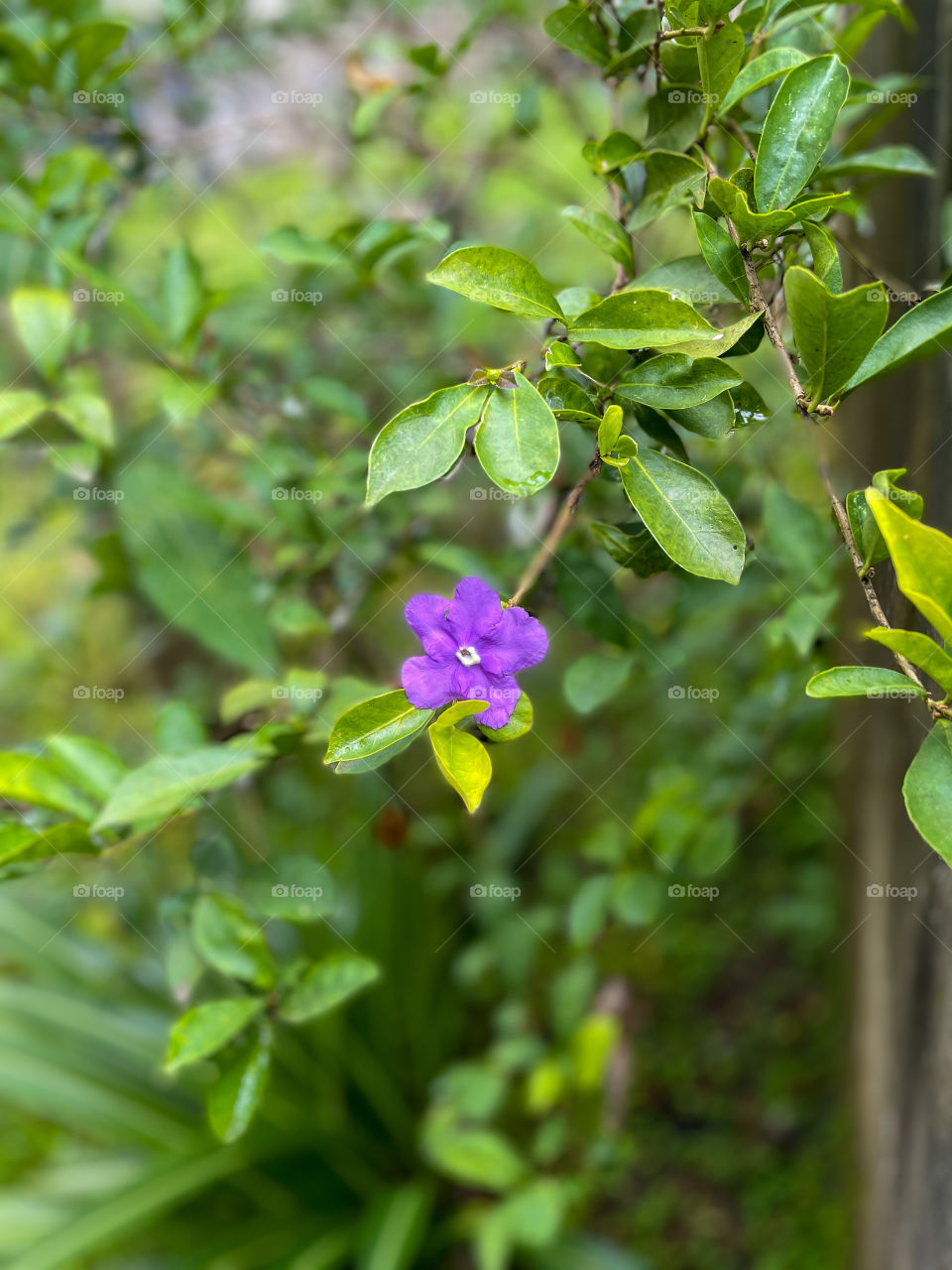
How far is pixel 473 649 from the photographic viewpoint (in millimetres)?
608

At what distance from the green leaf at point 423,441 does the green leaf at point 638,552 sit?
0.53 ft

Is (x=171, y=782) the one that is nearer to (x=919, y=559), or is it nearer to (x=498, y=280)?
(x=498, y=280)

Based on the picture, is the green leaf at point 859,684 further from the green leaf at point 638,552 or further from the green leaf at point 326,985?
the green leaf at point 326,985

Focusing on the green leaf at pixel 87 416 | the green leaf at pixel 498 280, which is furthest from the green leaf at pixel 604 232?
the green leaf at pixel 87 416

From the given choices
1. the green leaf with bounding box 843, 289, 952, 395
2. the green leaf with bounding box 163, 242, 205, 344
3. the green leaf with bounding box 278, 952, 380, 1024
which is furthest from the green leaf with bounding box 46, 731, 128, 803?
the green leaf with bounding box 843, 289, 952, 395

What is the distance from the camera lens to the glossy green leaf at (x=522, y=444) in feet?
1.81

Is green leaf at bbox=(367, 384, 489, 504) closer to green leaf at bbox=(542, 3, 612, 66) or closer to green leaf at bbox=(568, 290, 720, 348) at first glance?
green leaf at bbox=(568, 290, 720, 348)

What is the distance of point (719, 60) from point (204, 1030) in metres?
0.81

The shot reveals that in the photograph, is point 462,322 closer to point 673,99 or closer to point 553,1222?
point 673,99

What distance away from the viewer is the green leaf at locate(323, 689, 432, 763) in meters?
0.58

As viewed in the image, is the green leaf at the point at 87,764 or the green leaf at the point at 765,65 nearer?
the green leaf at the point at 765,65

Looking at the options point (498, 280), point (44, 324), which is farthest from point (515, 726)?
point (44, 324)

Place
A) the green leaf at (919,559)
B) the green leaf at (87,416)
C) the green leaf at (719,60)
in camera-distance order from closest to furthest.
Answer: the green leaf at (919,559) → the green leaf at (719,60) → the green leaf at (87,416)

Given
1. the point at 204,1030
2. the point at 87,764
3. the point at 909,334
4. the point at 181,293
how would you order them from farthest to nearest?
the point at 181,293 → the point at 87,764 → the point at 204,1030 → the point at 909,334
